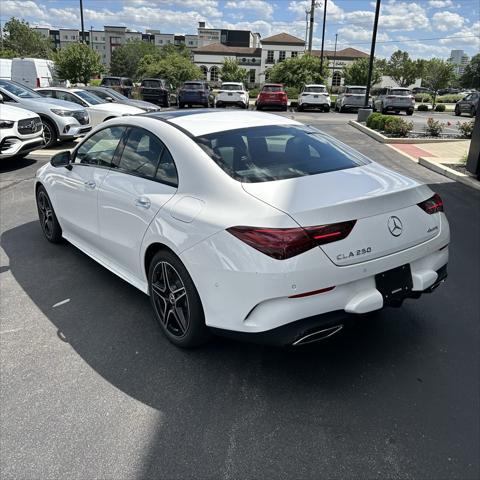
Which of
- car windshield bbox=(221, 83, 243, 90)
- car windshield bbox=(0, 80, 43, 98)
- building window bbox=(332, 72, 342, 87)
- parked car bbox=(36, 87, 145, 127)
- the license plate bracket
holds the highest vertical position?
car windshield bbox=(0, 80, 43, 98)

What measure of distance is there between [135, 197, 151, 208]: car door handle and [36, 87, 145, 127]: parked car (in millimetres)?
11410

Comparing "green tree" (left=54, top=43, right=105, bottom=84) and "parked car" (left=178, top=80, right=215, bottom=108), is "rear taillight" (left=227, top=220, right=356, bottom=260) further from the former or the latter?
"green tree" (left=54, top=43, right=105, bottom=84)

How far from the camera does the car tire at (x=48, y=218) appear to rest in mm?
5227

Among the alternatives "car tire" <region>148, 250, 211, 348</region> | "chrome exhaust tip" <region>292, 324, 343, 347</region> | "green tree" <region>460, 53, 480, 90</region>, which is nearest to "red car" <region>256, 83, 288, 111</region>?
"car tire" <region>148, 250, 211, 348</region>

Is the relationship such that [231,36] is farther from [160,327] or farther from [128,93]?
[160,327]

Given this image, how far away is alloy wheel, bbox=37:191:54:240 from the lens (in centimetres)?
529

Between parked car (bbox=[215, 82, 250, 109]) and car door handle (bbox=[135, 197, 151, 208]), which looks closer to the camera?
car door handle (bbox=[135, 197, 151, 208])

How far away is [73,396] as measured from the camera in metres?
2.90

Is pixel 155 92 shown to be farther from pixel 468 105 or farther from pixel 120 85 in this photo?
pixel 468 105

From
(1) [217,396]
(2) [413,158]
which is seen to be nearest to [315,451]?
(1) [217,396]

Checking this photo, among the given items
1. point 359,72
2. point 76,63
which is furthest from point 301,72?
point 76,63

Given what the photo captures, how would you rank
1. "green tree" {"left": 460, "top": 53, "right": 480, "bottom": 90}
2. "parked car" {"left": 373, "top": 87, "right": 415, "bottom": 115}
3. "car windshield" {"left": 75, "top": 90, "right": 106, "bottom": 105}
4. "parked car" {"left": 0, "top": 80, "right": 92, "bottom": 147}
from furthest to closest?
1. "green tree" {"left": 460, "top": 53, "right": 480, "bottom": 90}
2. "parked car" {"left": 373, "top": 87, "right": 415, "bottom": 115}
3. "car windshield" {"left": 75, "top": 90, "right": 106, "bottom": 105}
4. "parked car" {"left": 0, "top": 80, "right": 92, "bottom": 147}

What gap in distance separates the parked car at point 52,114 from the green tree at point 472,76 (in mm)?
84909

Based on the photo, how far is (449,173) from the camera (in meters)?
9.73
